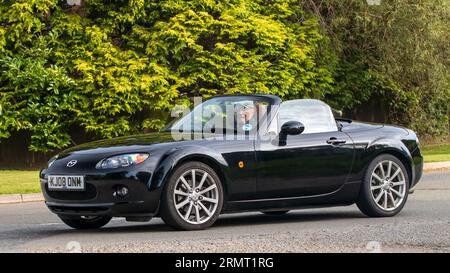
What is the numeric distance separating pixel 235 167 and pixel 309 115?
4.54 ft

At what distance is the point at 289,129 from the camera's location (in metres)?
9.87

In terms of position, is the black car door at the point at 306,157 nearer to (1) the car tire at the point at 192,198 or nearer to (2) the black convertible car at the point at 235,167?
(2) the black convertible car at the point at 235,167

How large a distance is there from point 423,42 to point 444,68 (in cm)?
160

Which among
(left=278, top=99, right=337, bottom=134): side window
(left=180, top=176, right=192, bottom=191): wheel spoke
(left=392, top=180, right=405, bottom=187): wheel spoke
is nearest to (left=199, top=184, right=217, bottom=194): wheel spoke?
(left=180, top=176, right=192, bottom=191): wheel spoke

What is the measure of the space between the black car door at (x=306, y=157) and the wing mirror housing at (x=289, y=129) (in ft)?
0.13

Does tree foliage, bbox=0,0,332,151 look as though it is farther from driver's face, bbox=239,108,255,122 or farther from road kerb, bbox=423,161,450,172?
driver's face, bbox=239,108,255,122

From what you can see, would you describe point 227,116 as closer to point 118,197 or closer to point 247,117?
point 247,117

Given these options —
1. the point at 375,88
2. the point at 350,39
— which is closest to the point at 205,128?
the point at 350,39

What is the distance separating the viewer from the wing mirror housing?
32.3ft

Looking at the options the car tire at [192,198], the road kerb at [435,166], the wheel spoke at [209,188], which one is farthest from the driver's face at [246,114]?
the road kerb at [435,166]

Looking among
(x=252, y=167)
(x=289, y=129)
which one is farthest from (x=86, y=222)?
(x=289, y=129)

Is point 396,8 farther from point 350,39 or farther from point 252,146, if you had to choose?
point 252,146

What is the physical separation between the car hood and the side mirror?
123 cm

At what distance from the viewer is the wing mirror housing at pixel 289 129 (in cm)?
986
